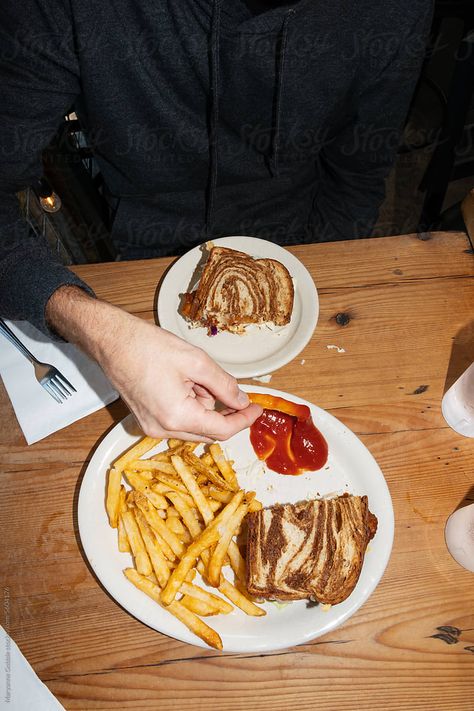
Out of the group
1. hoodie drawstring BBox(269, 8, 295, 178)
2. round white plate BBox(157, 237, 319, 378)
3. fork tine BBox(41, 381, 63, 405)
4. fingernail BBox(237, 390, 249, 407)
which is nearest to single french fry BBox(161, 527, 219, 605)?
fingernail BBox(237, 390, 249, 407)

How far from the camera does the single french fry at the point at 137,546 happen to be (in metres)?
1.43

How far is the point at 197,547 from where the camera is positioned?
1404 mm

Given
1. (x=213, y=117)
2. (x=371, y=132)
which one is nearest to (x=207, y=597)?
(x=213, y=117)

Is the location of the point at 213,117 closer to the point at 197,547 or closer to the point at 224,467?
the point at 224,467

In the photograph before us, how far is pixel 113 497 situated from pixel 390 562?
80cm

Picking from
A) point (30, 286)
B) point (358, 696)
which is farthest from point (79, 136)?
point (358, 696)

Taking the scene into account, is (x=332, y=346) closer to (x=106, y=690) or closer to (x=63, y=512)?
(x=63, y=512)

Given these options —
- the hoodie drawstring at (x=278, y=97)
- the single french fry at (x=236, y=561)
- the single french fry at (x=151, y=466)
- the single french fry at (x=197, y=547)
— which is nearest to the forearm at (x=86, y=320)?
the single french fry at (x=151, y=466)

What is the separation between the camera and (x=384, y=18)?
1.92 meters

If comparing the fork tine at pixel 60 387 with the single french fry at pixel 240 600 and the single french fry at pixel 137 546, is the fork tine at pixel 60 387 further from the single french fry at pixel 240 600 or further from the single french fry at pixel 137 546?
the single french fry at pixel 240 600

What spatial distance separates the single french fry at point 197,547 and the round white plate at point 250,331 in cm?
46

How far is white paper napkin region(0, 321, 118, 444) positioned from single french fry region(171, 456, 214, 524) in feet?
1.20

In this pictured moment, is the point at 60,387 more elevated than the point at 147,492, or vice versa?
the point at 60,387

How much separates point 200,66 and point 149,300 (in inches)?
31.7
